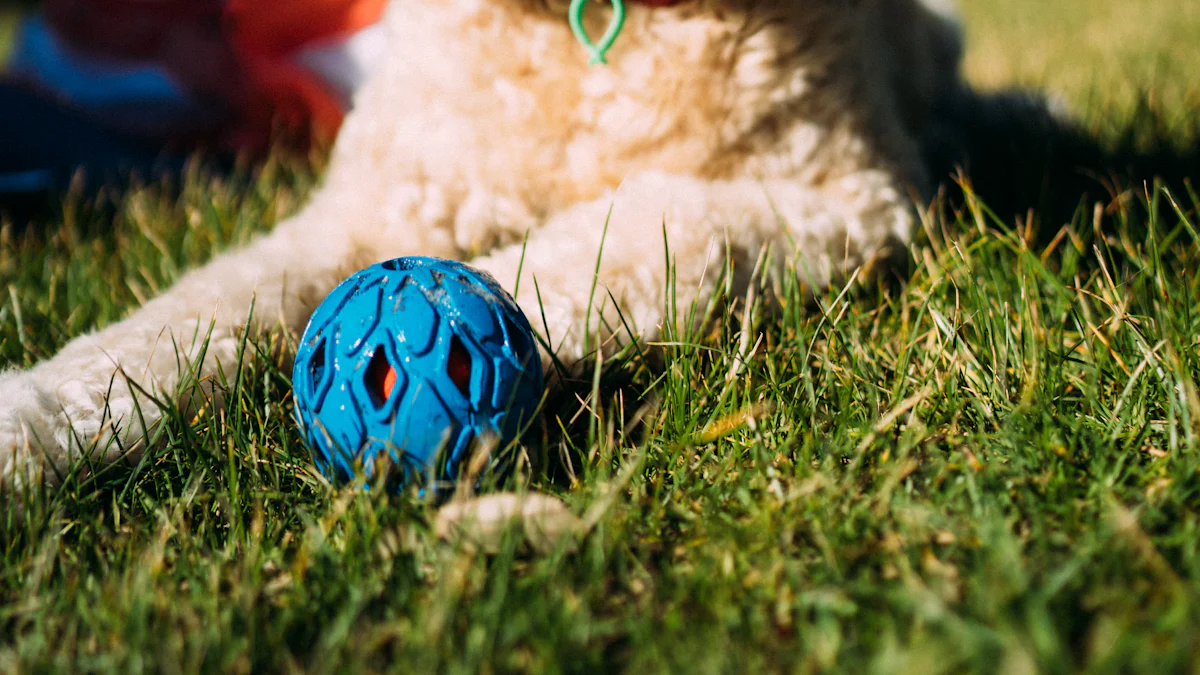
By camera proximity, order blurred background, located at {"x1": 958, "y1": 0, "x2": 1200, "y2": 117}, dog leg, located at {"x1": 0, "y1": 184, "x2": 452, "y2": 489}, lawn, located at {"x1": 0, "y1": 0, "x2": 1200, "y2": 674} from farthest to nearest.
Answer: blurred background, located at {"x1": 958, "y1": 0, "x2": 1200, "y2": 117} → dog leg, located at {"x1": 0, "y1": 184, "x2": 452, "y2": 489} → lawn, located at {"x1": 0, "y1": 0, "x2": 1200, "y2": 674}

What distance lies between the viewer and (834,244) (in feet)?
5.43

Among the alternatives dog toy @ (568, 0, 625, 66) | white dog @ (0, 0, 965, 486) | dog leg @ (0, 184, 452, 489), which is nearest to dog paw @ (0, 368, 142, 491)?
dog leg @ (0, 184, 452, 489)

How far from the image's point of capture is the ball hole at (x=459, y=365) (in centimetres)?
109

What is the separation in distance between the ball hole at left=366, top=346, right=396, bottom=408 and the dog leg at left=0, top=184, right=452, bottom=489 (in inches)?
12.9

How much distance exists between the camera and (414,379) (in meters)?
1.08

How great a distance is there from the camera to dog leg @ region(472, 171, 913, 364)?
1.41 meters

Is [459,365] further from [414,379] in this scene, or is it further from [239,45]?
[239,45]

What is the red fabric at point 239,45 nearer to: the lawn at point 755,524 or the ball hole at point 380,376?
the lawn at point 755,524

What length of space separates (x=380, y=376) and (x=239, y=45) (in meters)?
2.29

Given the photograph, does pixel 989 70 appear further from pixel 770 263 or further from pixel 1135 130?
pixel 770 263

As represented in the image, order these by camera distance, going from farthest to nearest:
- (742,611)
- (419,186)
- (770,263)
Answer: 1. (419,186)
2. (770,263)
3. (742,611)

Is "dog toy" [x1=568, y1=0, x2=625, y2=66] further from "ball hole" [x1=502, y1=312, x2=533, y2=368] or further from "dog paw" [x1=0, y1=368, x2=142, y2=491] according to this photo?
"dog paw" [x1=0, y1=368, x2=142, y2=491]

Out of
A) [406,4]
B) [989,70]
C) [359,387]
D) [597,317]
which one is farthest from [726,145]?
[989,70]

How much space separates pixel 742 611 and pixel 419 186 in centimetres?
103
